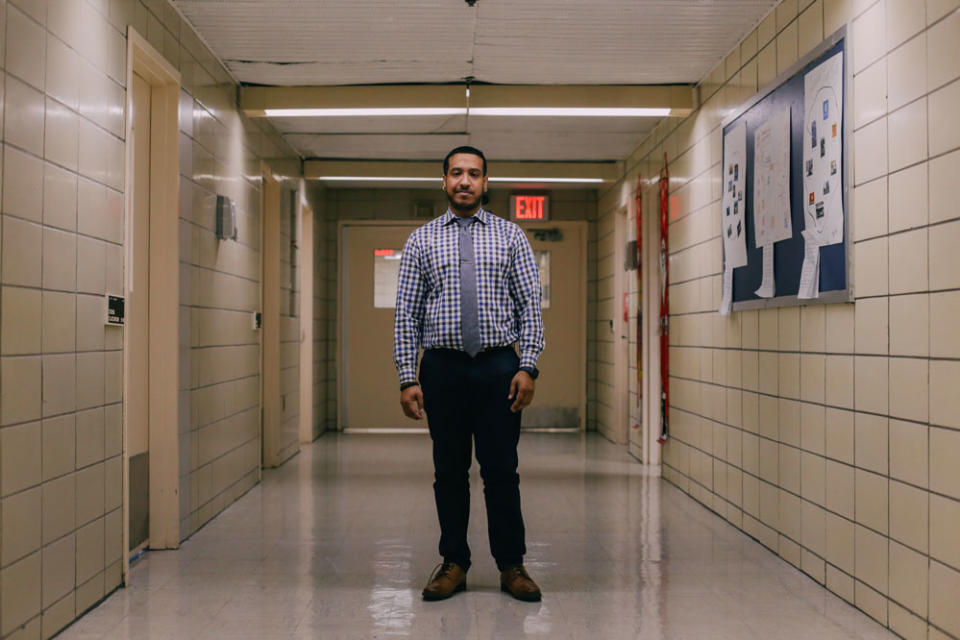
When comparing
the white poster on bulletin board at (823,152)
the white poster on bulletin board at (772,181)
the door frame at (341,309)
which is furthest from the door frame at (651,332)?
the door frame at (341,309)

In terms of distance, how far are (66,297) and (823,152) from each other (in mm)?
2707

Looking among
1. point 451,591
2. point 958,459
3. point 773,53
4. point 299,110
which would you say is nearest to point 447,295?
point 451,591

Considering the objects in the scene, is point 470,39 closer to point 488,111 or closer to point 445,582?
point 488,111

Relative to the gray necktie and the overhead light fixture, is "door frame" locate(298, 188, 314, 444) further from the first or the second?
the gray necktie

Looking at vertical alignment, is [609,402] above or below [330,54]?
below

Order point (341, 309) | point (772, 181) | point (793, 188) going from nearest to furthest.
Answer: point (793, 188), point (772, 181), point (341, 309)

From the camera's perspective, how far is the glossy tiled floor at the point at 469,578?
271cm

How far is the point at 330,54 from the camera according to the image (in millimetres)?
4449

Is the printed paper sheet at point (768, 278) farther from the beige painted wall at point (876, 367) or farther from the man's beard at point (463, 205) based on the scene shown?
the man's beard at point (463, 205)

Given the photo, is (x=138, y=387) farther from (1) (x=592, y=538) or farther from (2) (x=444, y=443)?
(1) (x=592, y=538)

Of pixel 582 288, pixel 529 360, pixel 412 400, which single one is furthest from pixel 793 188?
pixel 582 288

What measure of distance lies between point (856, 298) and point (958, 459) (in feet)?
2.48

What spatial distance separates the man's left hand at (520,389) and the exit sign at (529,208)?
5.63 meters

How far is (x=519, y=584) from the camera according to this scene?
296cm
